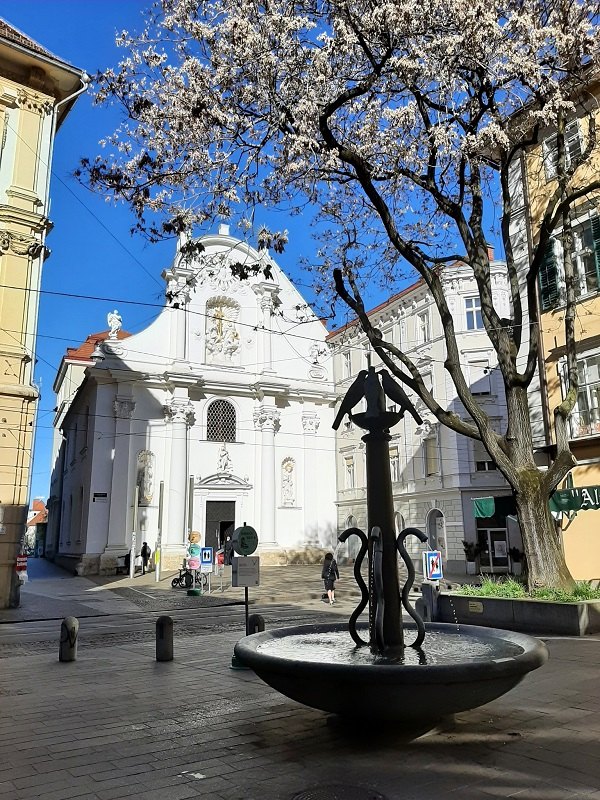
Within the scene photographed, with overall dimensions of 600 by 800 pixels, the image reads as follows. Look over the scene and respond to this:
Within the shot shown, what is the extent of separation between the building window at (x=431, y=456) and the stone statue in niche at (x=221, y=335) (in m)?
13.5

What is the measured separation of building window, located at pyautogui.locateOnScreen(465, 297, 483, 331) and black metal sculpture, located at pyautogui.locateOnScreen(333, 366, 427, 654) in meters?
25.0

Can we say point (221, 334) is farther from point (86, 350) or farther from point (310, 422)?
point (86, 350)

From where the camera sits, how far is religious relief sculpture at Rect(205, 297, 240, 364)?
38000 millimetres

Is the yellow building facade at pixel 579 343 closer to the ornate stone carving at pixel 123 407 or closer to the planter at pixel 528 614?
the planter at pixel 528 614

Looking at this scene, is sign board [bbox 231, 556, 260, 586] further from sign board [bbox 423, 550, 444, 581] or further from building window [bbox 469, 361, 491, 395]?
building window [bbox 469, 361, 491, 395]

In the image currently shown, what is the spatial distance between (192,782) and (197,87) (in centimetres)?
947

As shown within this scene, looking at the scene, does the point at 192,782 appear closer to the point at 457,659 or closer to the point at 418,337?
the point at 457,659

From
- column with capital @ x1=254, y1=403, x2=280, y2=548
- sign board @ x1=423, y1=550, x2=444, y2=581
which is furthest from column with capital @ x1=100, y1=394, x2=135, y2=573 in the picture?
sign board @ x1=423, y1=550, x2=444, y2=581

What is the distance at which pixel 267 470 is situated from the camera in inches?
1452

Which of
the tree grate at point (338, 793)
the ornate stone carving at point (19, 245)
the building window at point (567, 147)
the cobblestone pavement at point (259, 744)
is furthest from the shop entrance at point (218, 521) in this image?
the tree grate at point (338, 793)

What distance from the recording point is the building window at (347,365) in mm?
41188

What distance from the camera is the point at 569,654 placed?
883cm

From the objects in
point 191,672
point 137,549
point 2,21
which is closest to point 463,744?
point 191,672

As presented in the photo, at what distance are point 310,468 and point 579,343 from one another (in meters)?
23.9
